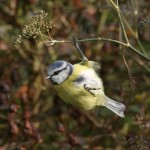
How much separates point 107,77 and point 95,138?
61cm

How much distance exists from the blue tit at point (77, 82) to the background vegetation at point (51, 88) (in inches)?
22.3

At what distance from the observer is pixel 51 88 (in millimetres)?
3451

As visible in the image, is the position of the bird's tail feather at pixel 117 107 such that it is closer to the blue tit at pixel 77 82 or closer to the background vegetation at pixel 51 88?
the blue tit at pixel 77 82

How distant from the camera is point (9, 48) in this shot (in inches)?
138

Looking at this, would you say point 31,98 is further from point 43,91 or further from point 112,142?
point 112,142

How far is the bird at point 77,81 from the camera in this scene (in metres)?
2.28

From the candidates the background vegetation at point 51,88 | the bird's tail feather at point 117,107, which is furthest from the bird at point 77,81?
the background vegetation at point 51,88

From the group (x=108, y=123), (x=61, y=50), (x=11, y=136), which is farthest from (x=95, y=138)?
(x=61, y=50)

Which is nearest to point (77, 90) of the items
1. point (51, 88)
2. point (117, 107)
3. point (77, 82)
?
point (77, 82)

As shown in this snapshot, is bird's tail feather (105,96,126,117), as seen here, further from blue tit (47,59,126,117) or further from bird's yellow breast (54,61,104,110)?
bird's yellow breast (54,61,104,110)

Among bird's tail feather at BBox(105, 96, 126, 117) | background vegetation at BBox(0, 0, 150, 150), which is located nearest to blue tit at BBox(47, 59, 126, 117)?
bird's tail feather at BBox(105, 96, 126, 117)

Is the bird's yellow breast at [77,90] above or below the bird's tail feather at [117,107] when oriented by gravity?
above

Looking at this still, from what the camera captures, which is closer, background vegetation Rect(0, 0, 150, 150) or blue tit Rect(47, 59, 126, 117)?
blue tit Rect(47, 59, 126, 117)

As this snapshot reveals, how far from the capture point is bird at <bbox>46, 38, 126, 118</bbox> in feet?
7.48
